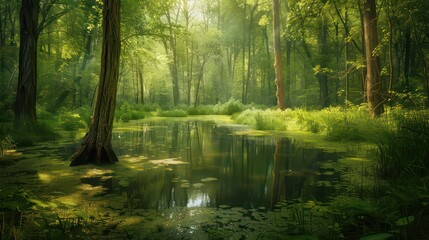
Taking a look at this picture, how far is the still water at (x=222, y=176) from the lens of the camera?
4.19 m

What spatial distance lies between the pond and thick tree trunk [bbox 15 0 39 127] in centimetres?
204

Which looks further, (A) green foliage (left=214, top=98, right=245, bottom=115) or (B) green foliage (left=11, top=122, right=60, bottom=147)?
(A) green foliage (left=214, top=98, right=245, bottom=115)

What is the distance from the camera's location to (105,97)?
633 centimetres

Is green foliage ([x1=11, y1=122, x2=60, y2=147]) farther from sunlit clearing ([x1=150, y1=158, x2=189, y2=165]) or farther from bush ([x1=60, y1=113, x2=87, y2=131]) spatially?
sunlit clearing ([x1=150, y1=158, x2=189, y2=165])

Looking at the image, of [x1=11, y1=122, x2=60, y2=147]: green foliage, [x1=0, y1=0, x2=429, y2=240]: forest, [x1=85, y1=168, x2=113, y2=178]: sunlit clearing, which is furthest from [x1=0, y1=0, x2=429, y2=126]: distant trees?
[x1=85, y1=168, x2=113, y2=178]: sunlit clearing

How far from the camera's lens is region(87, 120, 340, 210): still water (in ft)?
13.8

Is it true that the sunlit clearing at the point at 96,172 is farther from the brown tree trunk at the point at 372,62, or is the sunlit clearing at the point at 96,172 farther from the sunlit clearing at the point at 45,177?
the brown tree trunk at the point at 372,62

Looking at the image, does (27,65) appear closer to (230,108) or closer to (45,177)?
(45,177)

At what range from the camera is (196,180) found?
525 centimetres

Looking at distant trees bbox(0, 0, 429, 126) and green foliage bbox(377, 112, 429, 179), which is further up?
distant trees bbox(0, 0, 429, 126)

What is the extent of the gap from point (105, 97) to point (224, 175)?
115 inches

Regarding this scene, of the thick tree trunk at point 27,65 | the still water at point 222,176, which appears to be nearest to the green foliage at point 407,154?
the still water at point 222,176

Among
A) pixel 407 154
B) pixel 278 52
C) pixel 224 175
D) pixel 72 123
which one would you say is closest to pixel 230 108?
pixel 278 52

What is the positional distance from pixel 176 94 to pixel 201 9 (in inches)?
539
